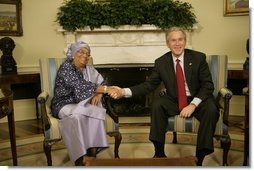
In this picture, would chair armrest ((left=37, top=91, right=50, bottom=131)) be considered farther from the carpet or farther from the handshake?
the handshake

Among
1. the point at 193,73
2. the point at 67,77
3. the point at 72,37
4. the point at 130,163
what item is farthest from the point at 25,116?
the point at 130,163

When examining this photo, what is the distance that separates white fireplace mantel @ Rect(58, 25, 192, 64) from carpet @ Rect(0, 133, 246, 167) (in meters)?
0.76

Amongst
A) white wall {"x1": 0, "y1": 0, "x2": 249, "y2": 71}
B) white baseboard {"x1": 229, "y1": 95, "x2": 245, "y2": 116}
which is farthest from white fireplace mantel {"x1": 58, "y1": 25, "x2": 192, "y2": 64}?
white baseboard {"x1": 229, "y1": 95, "x2": 245, "y2": 116}

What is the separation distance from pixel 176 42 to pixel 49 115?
2.68ft

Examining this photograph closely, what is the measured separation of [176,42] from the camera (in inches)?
Answer: 70.0

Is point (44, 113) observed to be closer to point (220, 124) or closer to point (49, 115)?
point (49, 115)

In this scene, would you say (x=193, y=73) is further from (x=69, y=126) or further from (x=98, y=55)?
(x=98, y=55)

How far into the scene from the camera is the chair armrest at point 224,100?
175cm

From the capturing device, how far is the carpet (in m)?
1.84

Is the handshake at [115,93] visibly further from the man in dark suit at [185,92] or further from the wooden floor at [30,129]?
the wooden floor at [30,129]

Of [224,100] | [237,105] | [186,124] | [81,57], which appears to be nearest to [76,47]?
[81,57]

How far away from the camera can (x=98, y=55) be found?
108 inches

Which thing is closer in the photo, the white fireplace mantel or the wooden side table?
the wooden side table

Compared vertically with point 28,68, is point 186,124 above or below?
below
